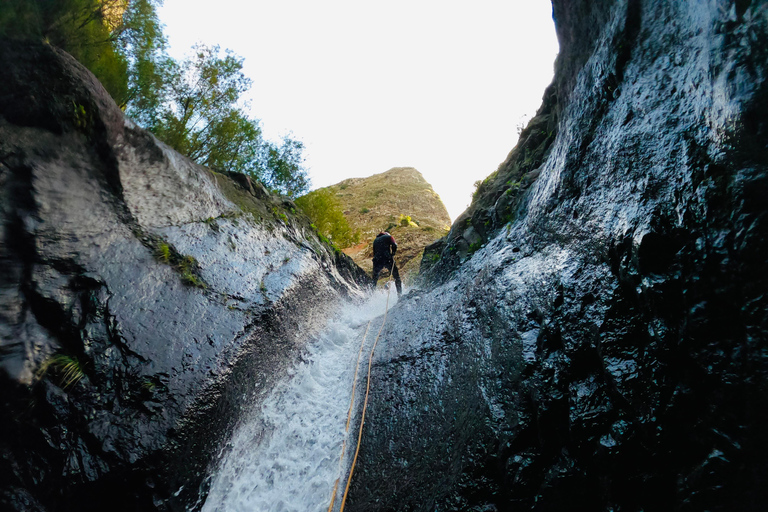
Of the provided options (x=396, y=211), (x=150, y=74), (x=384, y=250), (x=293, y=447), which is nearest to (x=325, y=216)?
(x=384, y=250)

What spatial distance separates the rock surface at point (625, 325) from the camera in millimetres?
1714

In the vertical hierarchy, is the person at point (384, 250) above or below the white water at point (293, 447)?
above

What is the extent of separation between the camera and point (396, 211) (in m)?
25.5

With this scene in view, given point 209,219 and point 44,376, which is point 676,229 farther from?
point 209,219

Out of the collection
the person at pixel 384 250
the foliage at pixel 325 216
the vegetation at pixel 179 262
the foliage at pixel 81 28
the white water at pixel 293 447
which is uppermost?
the foliage at pixel 81 28

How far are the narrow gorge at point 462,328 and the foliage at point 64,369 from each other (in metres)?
0.02

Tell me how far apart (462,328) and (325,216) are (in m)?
11.3

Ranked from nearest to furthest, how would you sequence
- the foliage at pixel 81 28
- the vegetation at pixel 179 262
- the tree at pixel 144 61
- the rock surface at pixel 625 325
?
the rock surface at pixel 625 325, the foliage at pixel 81 28, the vegetation at pixel 179 262, the tree at pixel 144 61

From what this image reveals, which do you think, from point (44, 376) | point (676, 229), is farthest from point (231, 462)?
point (676, 229)

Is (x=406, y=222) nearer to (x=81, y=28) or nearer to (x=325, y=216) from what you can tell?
(x=325, y=216)

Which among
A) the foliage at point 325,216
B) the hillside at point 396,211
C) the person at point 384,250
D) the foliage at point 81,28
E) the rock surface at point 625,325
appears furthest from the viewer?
the hillside at point 396,211

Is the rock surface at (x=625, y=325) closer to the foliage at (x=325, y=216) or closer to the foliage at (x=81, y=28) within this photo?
the foliage at (x=81, y=28)

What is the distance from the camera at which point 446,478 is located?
2.83 m

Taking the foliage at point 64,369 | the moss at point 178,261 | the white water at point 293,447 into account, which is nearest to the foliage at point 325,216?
the moss at point 178,261
